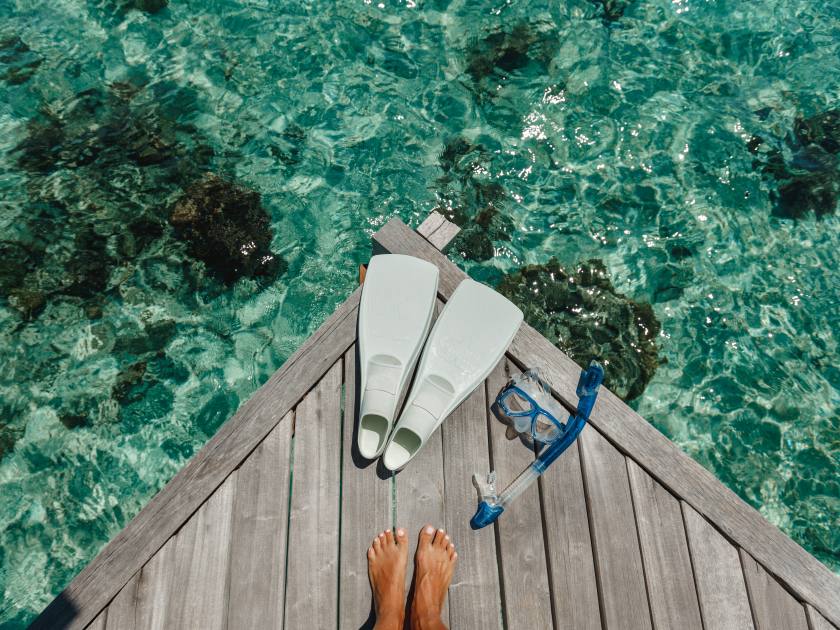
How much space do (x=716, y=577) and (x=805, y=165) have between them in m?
4.09

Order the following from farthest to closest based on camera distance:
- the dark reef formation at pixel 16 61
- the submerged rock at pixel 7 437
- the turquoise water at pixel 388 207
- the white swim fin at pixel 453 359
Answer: the dark reef formation at pixel 16 61 < the turquoise water at pixel 388 207 < the submerged rock at pixel 7 437 < the white swim fin at pixel 453 359

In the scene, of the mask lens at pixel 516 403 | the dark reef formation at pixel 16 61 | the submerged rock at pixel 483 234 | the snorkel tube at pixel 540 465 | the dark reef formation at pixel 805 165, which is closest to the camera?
the snorkel tube at pixel 540 465

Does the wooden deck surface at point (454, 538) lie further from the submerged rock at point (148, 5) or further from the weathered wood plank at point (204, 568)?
the submerged rock at point (148, 5)

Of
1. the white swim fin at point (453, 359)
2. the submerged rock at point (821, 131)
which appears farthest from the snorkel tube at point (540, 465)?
the submerged rock at point (821, 131)

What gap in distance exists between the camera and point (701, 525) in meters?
3.00

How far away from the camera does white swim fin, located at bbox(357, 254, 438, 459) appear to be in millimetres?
3049

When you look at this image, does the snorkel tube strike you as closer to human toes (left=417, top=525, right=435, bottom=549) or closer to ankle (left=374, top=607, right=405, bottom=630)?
human toes (left=417, top=525, right=435, bottom=549)

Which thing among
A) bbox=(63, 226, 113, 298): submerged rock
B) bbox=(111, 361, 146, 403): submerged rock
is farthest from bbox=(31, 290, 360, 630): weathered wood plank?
bbox=(63, 226, 113, 298): submerged rock

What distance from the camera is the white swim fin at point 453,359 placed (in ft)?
9.93

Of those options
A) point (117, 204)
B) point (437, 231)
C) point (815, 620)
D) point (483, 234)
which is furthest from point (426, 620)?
point (117, 204)

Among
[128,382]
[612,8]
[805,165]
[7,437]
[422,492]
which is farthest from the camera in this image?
[612,8]

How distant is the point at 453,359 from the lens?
3.28 meters

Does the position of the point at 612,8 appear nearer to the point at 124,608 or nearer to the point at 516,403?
the point at 516,403

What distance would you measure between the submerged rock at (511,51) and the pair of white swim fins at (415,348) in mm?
2829
